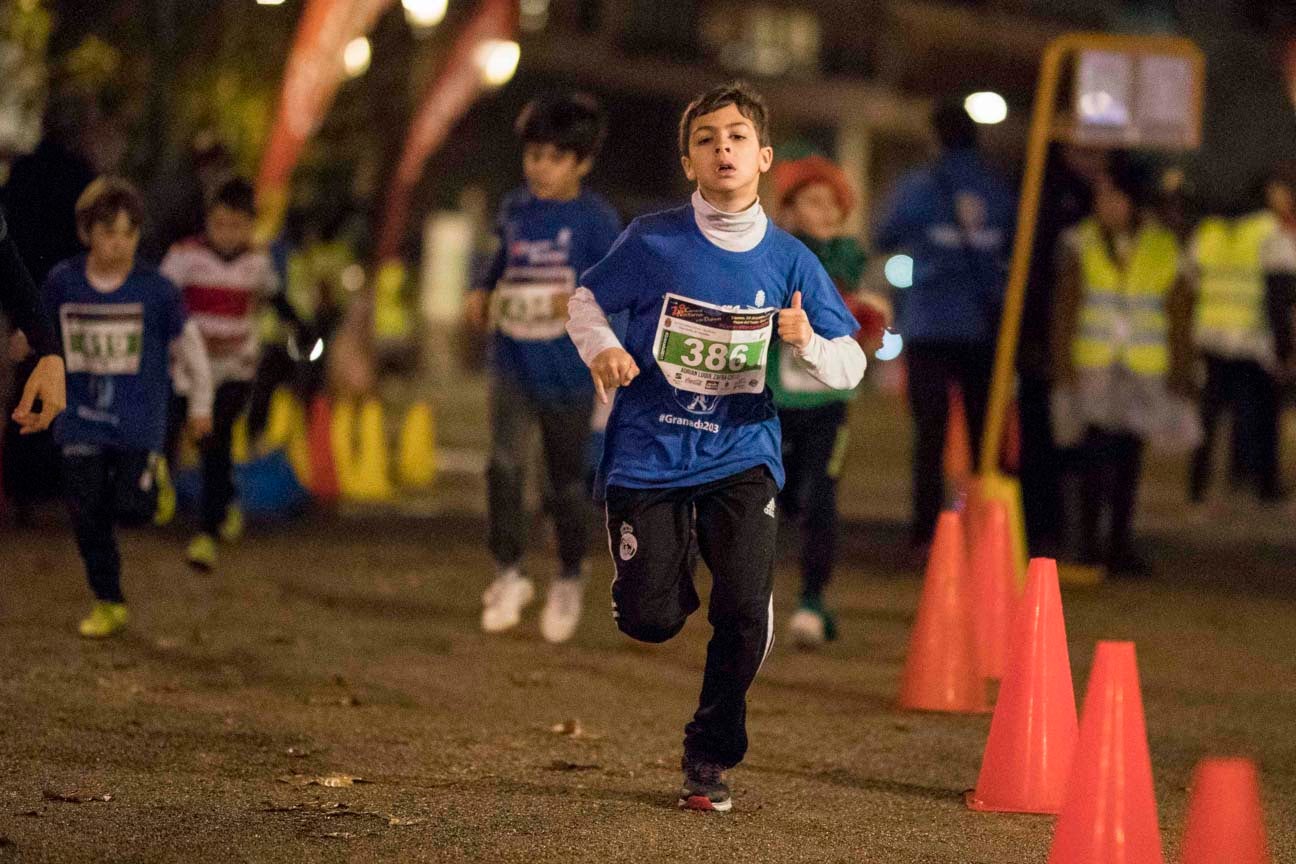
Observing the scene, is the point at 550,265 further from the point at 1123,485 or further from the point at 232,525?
the point at 1123,485

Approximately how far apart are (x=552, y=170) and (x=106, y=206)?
5.76 feet

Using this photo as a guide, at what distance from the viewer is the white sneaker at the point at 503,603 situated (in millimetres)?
9164

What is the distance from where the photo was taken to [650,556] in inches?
232

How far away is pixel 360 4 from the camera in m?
16.7

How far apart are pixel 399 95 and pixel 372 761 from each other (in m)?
22.4

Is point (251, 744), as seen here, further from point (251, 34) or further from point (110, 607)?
point (251, 34)

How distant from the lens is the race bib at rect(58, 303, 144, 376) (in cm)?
837

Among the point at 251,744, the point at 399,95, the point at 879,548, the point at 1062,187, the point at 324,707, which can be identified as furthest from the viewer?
the point at 399,95

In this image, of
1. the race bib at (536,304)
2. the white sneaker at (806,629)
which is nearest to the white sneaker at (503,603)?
the race bib at (536,304)

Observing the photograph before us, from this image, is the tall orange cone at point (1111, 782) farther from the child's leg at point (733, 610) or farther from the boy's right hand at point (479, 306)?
the boy's right hand at point (479, 306)

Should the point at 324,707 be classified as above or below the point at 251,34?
below

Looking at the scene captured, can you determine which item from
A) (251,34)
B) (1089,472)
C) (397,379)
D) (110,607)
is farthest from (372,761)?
(397,379)

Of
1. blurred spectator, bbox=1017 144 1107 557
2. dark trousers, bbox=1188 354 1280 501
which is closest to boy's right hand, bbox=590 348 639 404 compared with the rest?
blurred spectator, bbox=1017 144 1107 557

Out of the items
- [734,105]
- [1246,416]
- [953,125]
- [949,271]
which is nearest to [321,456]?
[949,271]
